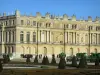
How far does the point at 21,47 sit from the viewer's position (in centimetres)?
9256

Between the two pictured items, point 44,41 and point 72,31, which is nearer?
point 44,41

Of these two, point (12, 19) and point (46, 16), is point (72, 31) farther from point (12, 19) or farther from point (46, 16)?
point (12, 19)

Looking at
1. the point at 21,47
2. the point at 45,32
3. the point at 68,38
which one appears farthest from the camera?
the point at 68,38

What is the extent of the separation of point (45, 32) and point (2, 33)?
1255 cm

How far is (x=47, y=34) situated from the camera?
325 feet

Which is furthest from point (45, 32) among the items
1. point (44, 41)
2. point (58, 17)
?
point (58, 17)

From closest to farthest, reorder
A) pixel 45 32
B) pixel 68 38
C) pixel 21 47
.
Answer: pixel 21 47 < pixel 45 32 < pixel 68 38

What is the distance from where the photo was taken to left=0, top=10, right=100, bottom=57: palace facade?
92812 millimetres

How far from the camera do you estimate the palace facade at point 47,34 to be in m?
92.8

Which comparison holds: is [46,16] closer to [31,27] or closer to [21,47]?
[31,27]

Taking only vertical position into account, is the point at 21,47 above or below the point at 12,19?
below

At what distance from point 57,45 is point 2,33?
17022mm

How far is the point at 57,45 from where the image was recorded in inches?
3981

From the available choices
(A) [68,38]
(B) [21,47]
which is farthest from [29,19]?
(A) [68,38]
